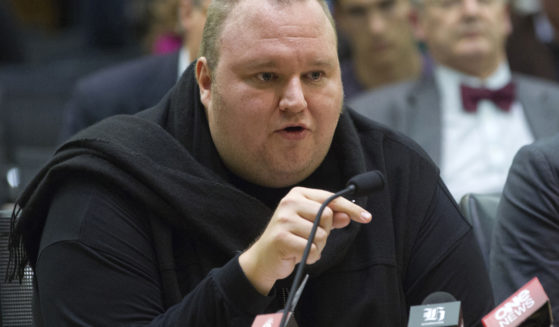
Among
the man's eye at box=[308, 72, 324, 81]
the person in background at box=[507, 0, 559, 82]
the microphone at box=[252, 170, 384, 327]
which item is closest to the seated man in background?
the man's eye at box=[308, 72, 324, 81]

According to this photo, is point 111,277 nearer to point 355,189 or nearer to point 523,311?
point 355,189

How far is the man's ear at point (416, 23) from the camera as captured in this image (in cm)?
419

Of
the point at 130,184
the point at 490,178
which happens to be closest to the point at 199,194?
the point at 130,184

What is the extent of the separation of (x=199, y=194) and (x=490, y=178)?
2136 mm

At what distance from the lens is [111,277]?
1815 mm

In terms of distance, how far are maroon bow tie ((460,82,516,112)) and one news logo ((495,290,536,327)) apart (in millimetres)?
2306

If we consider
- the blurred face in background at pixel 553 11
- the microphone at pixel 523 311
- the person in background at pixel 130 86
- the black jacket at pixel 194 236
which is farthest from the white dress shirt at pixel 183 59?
the microphone at pixel 523 311

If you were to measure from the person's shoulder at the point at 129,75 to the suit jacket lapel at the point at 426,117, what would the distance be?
3.10ft

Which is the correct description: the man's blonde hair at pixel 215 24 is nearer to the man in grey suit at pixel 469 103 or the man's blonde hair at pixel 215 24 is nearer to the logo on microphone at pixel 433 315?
the logo on microphone at pixel 433 315

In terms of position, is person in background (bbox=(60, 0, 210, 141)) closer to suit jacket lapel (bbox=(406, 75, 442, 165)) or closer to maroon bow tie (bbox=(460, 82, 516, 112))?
suit jacket lapel (bbox=(406, 75, 442, 165))

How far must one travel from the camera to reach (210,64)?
200cm

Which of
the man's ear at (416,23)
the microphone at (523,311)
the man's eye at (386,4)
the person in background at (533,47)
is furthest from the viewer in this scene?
the person in background at (533,47)

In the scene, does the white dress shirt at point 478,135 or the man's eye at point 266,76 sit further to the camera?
the white dress shirt at point 478,135

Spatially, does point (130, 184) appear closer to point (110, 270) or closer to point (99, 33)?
point (110, 270)
